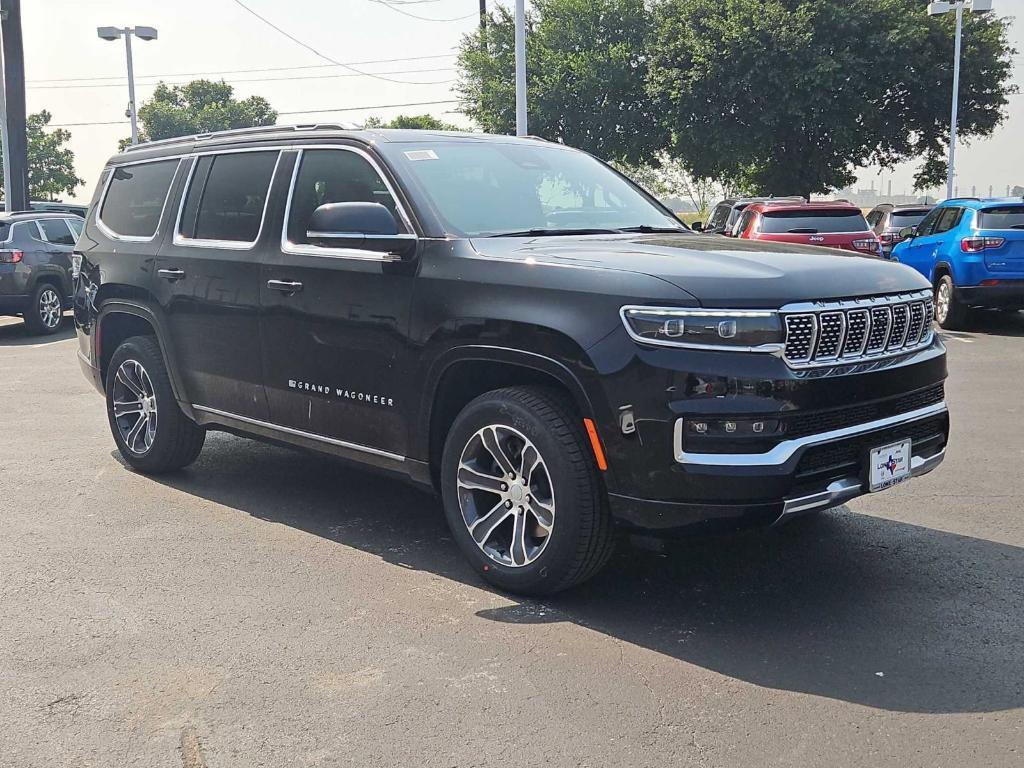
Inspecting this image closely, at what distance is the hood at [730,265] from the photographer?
4.04 metres

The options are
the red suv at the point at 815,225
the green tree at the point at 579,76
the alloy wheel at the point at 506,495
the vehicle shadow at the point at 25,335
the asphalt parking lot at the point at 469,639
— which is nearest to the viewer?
the asphalt parking lot at the point at 469,639

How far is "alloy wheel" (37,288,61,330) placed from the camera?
15.6 metres

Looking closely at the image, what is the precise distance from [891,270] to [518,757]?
2.63 meters

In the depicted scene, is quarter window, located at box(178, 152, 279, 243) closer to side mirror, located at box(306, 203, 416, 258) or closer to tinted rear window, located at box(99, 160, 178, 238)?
tinted rear window, located at box(99, 160, 178, 238)

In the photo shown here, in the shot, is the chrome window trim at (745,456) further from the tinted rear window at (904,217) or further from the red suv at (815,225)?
the tinted rear window at (904,217)

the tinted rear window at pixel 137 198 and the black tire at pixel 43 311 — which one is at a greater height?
the tinted rear window at pixel 137 198

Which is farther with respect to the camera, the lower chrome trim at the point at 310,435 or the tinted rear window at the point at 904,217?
the tinted rear window at the point at 904,217

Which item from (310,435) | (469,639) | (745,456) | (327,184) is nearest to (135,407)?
(310,435)

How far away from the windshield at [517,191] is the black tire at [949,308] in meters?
9.38

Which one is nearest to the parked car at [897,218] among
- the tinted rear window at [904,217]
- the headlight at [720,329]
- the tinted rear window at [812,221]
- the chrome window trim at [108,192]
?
the tinted rear window at [904,217]

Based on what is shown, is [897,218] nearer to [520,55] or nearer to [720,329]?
[520,55]

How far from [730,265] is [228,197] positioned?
302 centimetres

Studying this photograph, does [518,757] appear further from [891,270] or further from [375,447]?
[891,270]

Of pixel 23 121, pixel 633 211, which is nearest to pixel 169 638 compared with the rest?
pixel 633 211
